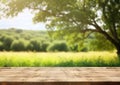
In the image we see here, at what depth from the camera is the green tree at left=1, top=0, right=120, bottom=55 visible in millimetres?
9938

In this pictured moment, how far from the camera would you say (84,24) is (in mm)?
10375

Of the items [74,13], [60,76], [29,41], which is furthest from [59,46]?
[60,76]

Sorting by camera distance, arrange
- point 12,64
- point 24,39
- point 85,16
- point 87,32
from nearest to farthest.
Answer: point 12,64, point 85,16, point 87,32, point 24,39

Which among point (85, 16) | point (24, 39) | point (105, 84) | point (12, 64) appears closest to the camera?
point (105, 84)

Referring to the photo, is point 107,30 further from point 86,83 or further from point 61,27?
point 86,83

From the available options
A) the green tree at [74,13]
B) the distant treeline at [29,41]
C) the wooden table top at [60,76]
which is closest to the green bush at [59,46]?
the distant treeline at [29,41]

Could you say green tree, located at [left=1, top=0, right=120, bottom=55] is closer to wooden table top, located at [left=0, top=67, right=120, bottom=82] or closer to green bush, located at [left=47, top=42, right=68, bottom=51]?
wooden table top, located at [left=0, top=67, right=120, bottom=82]

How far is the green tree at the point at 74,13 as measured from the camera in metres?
9.94

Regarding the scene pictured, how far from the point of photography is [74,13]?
32.1 feet

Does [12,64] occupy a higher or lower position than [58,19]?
lower

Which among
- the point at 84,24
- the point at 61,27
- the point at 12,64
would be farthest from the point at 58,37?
the point at 12,64

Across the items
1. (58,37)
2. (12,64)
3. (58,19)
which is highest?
(58,19)

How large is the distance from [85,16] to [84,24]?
51cm

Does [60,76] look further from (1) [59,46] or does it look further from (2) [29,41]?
(2) [29,41]
